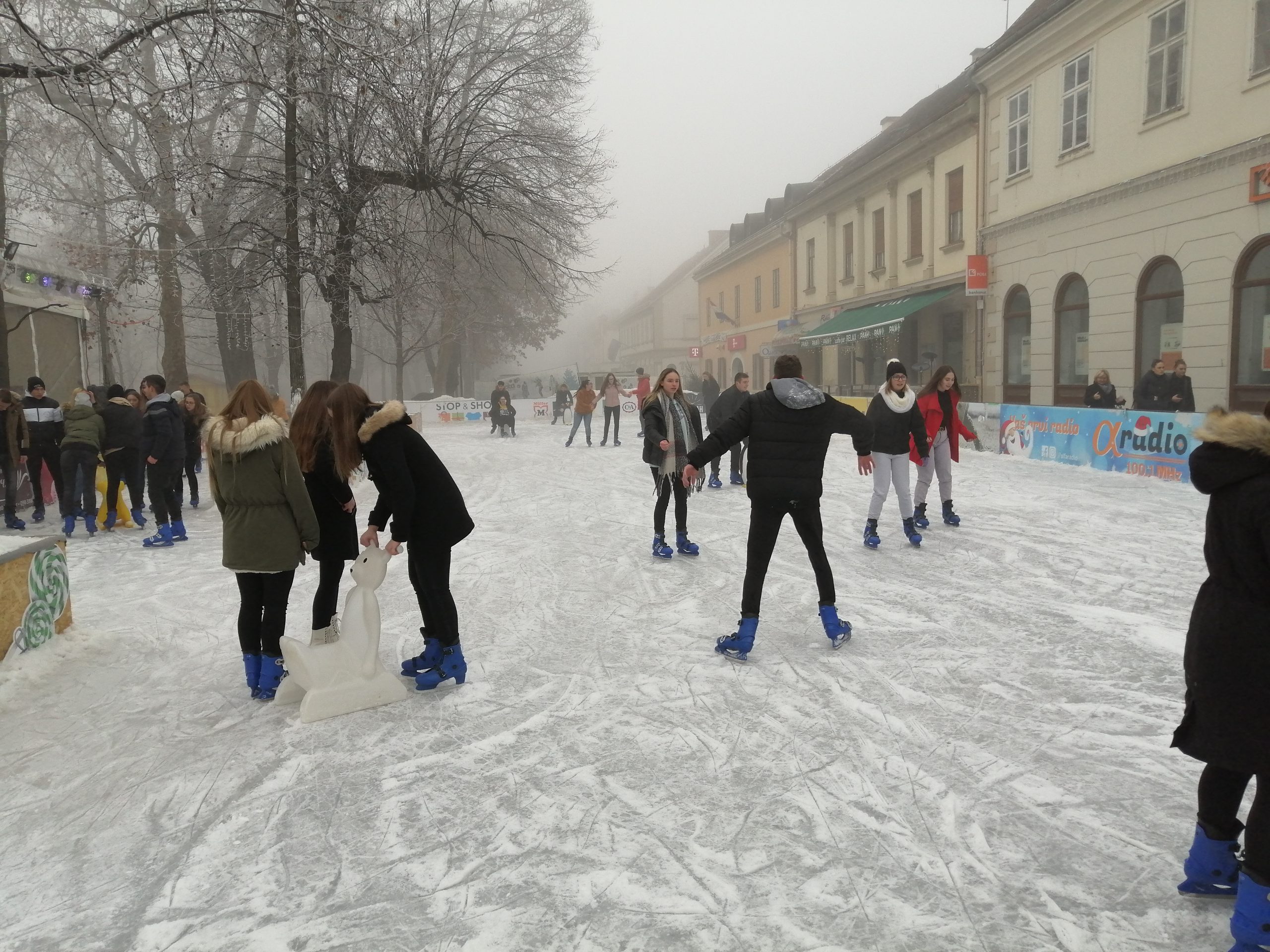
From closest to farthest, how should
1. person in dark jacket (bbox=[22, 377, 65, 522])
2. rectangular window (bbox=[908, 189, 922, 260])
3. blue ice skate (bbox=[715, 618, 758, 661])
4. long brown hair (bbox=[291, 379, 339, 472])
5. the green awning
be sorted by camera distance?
long brown hair (bbox=[291, 379, 339, 472]) → blue ice skate (bbox=[715, 618, 758, 661]) → person in dark jacket (bbox=[22, 377, 65, 522]) → the green awning → rectangular window (bbox=[908, 189, 922, 260])

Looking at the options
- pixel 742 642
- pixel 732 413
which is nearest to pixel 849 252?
pixel 732 413

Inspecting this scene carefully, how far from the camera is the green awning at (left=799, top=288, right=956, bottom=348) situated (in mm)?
22797

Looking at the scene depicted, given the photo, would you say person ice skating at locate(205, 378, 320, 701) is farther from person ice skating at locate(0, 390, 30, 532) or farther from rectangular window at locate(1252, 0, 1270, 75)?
rectangular window at locate(1252, 0, 1270, 75)

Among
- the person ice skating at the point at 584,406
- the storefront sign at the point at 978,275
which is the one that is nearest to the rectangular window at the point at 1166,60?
the storefront sign at the point at 978,275

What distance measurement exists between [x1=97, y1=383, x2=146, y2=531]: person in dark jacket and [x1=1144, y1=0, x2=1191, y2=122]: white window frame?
1559 centimetres

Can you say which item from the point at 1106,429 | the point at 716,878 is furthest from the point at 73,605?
the point at 1106,429

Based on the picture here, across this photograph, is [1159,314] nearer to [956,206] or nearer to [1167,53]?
[1167,53]

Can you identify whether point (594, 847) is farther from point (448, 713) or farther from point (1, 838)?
point (1, 838)

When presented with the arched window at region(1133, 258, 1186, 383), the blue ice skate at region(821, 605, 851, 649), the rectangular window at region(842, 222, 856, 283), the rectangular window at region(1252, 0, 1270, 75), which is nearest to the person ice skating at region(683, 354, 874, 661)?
the blue ice skate at region(821, 605, 851, 649)

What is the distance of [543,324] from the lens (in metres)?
42.7

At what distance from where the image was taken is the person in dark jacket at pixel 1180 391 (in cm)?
1255

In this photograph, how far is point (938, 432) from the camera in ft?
28.4

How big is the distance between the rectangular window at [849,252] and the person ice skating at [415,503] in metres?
26.0

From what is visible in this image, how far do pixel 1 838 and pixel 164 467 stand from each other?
6.43 metres
